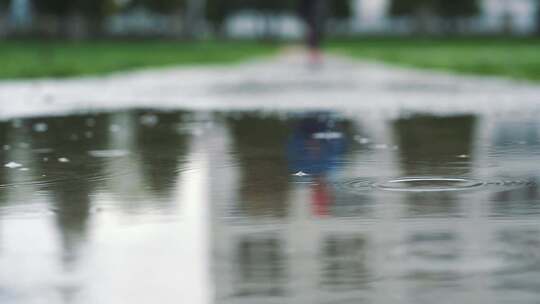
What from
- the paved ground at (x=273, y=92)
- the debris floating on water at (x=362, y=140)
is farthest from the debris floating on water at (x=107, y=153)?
the paved ground at (x=273, y=92)

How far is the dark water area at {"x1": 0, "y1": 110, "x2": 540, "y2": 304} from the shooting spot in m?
6.44

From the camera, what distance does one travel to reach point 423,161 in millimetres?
12328

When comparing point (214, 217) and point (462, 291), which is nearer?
point (462, 291)

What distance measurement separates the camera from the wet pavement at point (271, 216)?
6.45 m

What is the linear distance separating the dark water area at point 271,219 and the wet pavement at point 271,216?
2cm

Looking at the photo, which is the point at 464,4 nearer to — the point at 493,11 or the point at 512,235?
the point at 493,11

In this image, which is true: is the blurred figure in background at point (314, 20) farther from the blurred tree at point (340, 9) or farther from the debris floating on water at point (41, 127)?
the blurred tree at point (340, 9)

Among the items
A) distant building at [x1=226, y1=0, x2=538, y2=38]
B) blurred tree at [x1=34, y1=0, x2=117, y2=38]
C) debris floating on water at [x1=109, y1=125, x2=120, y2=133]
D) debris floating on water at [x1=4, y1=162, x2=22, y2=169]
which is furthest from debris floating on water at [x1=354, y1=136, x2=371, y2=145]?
distant building at [x1=226, y1=0, x2=538, y2=38]

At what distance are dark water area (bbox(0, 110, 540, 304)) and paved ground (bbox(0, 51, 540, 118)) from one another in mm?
7010

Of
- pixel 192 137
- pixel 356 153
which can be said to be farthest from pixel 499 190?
pixel 192 137

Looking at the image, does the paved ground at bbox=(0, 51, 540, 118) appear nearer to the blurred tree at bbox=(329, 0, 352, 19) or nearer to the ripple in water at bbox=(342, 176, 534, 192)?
Answer: the ripple in water at bbox=(342, 176, 534, 192)

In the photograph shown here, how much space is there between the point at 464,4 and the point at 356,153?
125955 mm

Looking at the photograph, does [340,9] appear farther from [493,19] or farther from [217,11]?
[493,19]

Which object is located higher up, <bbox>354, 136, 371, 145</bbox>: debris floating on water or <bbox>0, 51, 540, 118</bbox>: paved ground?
<bbox>354, 136, 371, 145</bbox>: debris floating on water
